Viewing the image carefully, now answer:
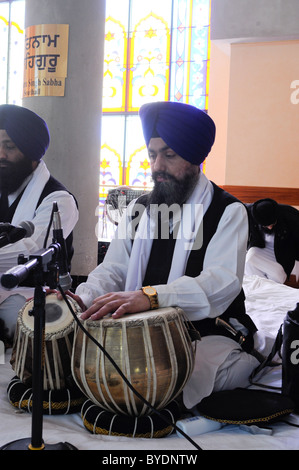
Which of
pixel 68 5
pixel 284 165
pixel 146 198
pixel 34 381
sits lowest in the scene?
pixel 34 381

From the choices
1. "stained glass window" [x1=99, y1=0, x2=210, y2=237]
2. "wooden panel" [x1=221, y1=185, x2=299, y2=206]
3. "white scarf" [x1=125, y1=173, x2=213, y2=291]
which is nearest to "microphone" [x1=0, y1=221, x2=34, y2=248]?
"white scarf" [x1=125, y1=173, x2=213, y2=291]

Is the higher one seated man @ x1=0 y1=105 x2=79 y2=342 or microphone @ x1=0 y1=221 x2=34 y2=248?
seated man @ x1=0 y1=105 x2=79 y2=342

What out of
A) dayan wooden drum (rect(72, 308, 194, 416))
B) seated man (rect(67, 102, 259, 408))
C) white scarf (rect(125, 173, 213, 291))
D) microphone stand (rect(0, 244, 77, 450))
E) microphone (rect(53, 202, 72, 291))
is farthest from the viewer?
white scarf (rect(125, 173, 213, 291))

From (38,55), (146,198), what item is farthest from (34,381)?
(38,55)

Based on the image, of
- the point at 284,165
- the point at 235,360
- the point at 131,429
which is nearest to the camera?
the point at 131,429

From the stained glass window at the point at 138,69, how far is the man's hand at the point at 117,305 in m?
6.64

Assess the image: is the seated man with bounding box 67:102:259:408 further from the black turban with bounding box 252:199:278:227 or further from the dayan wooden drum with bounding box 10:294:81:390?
the black turban with bounding box 252:199:278:227

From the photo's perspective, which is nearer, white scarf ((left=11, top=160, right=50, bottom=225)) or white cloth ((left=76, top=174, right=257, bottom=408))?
white cloth ((left=76, top=174, right=257, bottom=408))

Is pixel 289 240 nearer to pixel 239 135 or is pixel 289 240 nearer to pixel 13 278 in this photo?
pixel 239 135

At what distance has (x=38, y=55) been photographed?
13.2ft

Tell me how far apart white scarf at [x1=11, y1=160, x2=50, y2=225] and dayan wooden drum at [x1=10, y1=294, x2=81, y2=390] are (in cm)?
106

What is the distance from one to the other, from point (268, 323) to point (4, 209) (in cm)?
175

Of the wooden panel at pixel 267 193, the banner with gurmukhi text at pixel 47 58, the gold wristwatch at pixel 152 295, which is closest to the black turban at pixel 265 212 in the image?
the wooden panel at pixel 267 193

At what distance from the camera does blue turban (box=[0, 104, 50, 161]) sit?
2.96 m
